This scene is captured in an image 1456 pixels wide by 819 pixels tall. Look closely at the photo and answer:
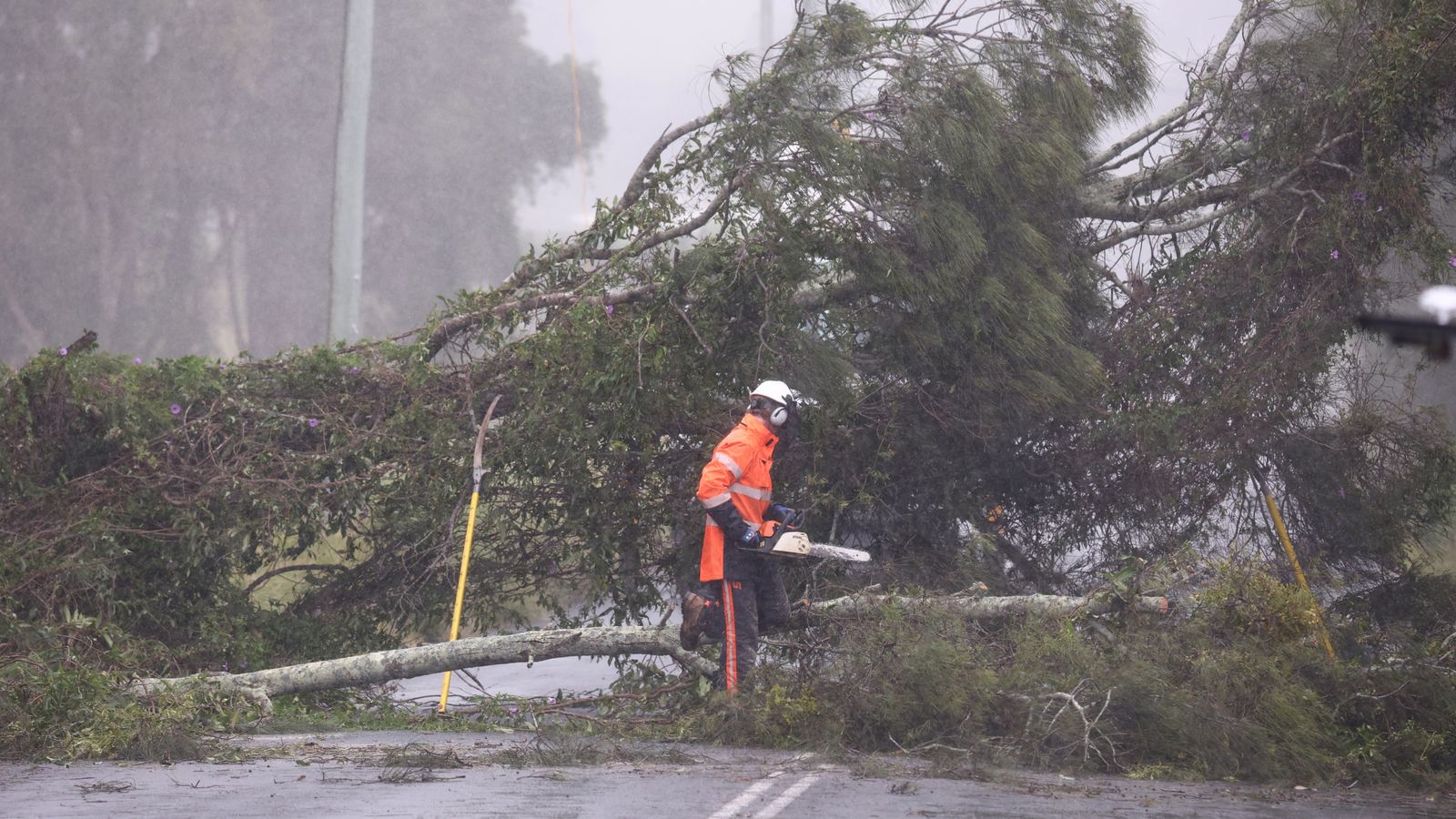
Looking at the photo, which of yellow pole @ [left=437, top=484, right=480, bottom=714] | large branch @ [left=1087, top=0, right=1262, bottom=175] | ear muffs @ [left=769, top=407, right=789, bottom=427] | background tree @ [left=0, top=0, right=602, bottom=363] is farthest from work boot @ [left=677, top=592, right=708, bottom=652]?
background tree @ [left=0, top=0, right=602, bottom=363]

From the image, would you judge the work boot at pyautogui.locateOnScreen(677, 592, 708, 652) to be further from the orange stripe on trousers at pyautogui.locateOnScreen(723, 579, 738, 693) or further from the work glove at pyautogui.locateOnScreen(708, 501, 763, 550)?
the work glove at pyautogui.locateOnScreen(708, 501, 763, 550)

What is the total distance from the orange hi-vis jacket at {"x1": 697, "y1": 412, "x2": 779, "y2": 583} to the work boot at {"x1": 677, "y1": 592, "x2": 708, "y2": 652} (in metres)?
0.11

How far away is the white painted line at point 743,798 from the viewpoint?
4426 mm

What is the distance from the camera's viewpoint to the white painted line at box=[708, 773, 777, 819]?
174 inches

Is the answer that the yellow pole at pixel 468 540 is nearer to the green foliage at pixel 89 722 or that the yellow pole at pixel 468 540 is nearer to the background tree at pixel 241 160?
the green foliage at pixel 89 722

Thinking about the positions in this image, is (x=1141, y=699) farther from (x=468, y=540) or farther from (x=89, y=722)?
(x=89, y=722)

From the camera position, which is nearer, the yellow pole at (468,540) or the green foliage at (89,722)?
the green foliage at (89,722)

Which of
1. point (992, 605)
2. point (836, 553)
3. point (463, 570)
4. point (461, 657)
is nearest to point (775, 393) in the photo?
point (836, 553)

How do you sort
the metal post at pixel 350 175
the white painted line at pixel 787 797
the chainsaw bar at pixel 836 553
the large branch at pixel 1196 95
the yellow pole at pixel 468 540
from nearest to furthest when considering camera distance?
the white painted line at pixel 787 797 → the chainsaw bar at pixel 836 553 → the yellow pole at pixel 468 540 → the large branch at pixel 1196 95 → the metal post at pixel 350 175

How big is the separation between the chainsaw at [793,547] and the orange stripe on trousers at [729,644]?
11.1 inches

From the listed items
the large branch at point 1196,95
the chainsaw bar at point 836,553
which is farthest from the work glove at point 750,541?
the large branch at point 1196,95

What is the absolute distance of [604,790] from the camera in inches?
193

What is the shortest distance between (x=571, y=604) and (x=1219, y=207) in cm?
507

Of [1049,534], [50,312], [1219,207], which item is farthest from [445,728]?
[50,312]
